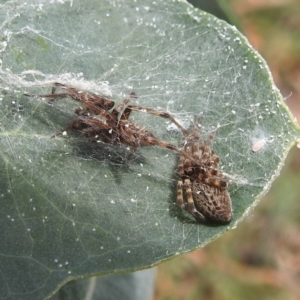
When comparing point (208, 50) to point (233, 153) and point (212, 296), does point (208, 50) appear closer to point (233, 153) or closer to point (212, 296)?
point (233, 153)

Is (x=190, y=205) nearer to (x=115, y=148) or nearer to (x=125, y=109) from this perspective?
(x=115, y=148)

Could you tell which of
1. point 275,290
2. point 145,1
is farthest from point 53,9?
point 275,290

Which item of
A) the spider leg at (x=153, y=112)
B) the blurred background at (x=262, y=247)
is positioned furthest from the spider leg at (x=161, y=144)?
the blurred background at (x=262, y=247)

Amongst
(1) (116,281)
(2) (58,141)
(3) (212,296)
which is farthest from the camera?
(3) (212,296)

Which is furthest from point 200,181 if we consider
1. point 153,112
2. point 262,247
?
point 262,247

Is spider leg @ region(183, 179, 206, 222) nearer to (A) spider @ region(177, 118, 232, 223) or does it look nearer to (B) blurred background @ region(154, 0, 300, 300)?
(A) spider @ region(177, 118, 232, 223)

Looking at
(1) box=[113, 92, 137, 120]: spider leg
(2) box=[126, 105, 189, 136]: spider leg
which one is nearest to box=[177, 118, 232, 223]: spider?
(2) box=[126, 105, 189, 136]: spider leg
